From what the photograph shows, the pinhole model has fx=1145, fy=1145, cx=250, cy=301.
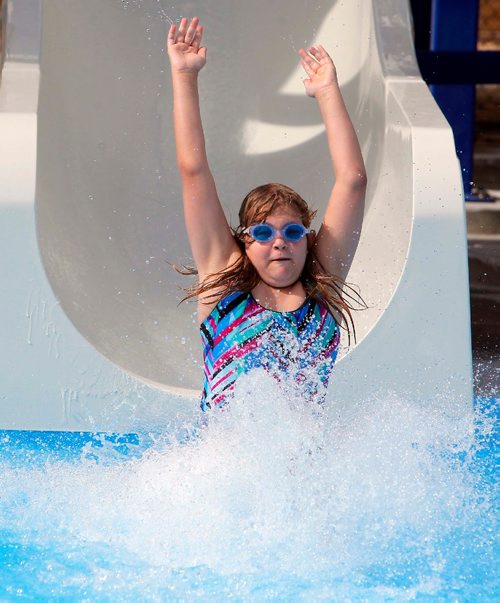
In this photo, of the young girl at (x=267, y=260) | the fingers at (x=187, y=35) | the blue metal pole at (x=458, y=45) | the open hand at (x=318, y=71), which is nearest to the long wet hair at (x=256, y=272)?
the young girl at (x=267, y=260)

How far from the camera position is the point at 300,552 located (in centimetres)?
214

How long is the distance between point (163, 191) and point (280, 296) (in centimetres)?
178

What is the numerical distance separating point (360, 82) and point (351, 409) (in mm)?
1508

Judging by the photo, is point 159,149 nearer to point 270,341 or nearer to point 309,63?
point 309,63

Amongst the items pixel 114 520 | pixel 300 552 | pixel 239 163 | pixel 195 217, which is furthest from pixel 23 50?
pixel 300 552

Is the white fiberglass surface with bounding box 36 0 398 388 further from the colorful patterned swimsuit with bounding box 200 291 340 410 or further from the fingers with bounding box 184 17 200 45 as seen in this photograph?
the fingers with bounding box 184 17 200 45

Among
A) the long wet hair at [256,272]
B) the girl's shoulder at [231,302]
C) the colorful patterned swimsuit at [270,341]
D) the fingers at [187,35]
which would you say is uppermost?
the fingers at [187,35]

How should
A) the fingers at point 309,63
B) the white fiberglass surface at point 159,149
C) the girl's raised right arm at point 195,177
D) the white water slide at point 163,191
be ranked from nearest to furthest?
1. the girl's raised right arm at point 195,177
2. the fingers at point 309,63
3. the white water slide at point 163,191
4. the white fiberglass surface at point 159,149

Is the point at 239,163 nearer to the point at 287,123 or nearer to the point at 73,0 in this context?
the point at 287,123

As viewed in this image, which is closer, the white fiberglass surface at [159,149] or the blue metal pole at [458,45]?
the white fiberglass surface at [159,149]

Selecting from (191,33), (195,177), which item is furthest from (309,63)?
A: (195,177)

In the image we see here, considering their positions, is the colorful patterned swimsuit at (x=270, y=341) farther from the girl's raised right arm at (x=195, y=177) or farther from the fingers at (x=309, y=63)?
the fingers at (x=309, y=63)

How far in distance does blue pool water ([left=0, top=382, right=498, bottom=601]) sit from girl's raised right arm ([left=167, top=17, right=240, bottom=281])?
0.98 feet

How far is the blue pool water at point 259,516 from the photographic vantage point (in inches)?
81.4
